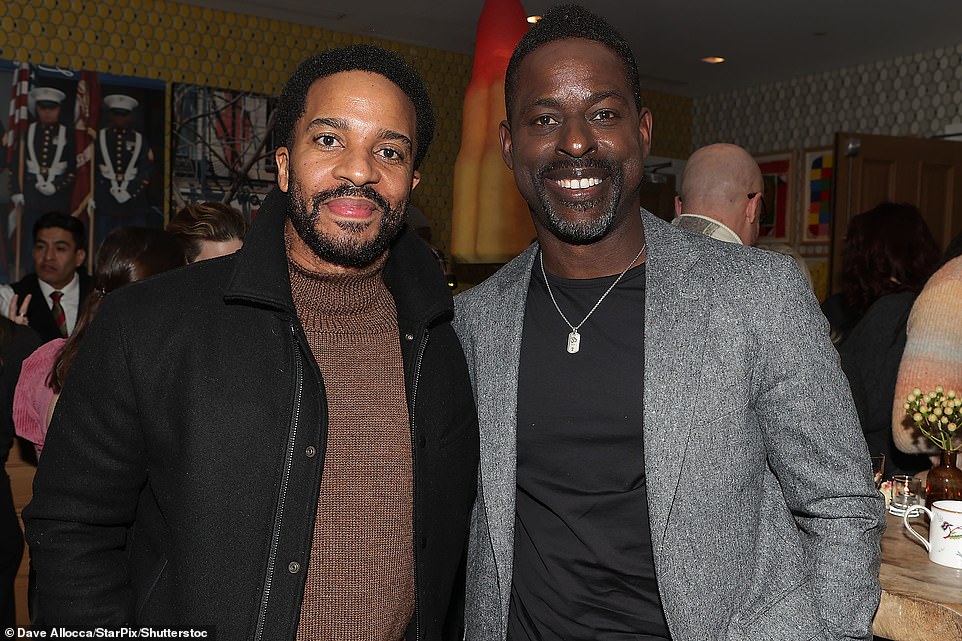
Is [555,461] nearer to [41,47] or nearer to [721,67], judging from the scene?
[41,47]

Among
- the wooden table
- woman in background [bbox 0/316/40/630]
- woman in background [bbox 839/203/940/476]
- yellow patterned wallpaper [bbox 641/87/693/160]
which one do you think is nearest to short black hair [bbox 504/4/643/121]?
the wooden table

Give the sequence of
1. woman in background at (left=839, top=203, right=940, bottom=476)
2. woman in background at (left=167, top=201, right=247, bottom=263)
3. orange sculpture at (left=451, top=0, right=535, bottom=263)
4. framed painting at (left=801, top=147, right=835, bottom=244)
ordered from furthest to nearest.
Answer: framed painting at (left=801, top=147, right=835, bottom=244)
woman in background at (left=839, top=203, right=940, bottom=476)
woman in background at (left=167, top=201, right=247, bottom=263)
orange sculpture at (left=451, top=0, right=535, bottom=263)

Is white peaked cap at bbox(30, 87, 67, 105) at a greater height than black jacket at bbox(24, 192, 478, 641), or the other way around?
white peaked cap at bbox(30, 87, 67, 105)

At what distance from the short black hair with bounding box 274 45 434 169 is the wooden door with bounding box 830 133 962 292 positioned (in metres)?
4.81

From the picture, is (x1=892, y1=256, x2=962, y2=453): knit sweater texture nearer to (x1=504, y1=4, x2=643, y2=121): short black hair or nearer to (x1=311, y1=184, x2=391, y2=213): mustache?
(x1=504, y1=4, x2=643, y2=121): short black hair

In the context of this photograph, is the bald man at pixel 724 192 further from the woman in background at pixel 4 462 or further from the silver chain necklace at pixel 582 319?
the woman in background at pixel 4 462

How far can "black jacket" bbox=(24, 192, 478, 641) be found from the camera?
1.38m

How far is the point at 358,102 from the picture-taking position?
1.56 metres

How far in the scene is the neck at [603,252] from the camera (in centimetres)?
163

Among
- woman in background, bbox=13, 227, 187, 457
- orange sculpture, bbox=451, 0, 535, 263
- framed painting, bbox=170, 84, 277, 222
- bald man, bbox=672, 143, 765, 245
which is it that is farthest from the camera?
framed painting, bbox=170, 84, 277, 222

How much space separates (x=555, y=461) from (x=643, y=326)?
0.95 feet

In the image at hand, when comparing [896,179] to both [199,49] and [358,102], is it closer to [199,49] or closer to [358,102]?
[199,49]

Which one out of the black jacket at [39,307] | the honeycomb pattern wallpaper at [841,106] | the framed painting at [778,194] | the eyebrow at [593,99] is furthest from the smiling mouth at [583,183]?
the framed painting at [778,194]

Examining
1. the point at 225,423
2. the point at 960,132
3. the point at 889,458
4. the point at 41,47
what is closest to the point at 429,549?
the point at 225,423
